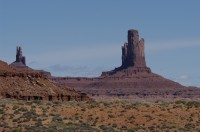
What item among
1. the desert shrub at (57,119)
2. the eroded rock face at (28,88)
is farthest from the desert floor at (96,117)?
the eroded rock face at (28,88)

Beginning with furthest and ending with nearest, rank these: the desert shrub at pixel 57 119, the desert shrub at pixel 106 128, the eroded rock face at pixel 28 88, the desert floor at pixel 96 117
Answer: the eroded rock face at pixel 28 88
the desert shrub at pixel 57 119
the desert floor at pixel 96 117
the desert shrub at pixel 106 128

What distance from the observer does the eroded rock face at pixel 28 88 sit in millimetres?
58500

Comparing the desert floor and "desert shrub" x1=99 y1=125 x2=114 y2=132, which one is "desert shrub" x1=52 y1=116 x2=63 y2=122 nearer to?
the desert floor

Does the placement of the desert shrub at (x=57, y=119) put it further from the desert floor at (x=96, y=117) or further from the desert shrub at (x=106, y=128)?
the desert shrub at (x=106, y=128)

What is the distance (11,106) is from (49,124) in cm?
625

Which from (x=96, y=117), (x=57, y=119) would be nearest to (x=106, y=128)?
(x=96, y=117)

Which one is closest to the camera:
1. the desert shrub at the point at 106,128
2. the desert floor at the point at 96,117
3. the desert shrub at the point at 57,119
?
the desert shrub at the point at 106,128

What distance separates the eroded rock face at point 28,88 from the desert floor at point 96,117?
439 cm

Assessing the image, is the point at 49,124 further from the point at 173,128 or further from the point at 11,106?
the point at 173,128

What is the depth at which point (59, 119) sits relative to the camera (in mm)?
45969

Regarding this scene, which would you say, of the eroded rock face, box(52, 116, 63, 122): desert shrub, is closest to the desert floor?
box(52, 116, 63, 122): desert shrub

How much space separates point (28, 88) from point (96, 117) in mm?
13376

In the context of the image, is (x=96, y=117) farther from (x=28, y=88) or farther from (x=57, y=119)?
(x=28, y=88)

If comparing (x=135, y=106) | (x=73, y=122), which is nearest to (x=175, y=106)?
(x=135, y=106)
